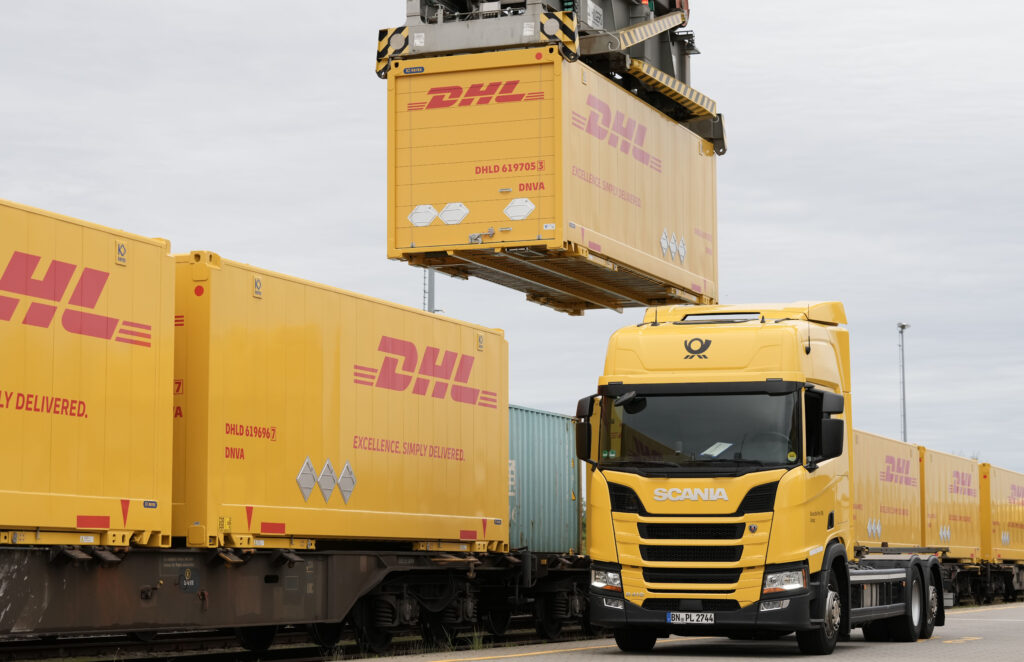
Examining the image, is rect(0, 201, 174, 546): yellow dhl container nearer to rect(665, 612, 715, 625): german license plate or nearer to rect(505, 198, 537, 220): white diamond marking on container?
rect(505, 198, 537, 220): white diamond marking on container

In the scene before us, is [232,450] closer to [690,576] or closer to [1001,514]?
[690,576]

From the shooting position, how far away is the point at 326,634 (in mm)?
15156

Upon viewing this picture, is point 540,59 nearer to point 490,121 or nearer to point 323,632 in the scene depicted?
point 490,121

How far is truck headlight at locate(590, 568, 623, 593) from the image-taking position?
1385cm

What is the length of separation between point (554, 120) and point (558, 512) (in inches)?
257

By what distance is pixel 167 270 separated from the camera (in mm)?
12242

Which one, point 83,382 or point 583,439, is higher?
point 83,382

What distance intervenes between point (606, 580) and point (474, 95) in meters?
5.63

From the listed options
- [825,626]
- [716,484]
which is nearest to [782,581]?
[825,626]

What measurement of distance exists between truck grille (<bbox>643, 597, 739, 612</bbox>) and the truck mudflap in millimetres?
19

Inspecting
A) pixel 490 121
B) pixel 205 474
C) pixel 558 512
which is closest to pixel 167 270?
pixel 205 474

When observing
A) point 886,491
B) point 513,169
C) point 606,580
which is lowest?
point 606,580

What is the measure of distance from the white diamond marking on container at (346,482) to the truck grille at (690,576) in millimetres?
3207

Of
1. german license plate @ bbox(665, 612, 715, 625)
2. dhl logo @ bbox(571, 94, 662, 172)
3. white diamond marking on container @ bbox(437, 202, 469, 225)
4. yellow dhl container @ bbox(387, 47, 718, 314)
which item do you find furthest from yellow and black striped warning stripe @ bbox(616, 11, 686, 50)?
german license plate @ bbox(665, 612, 715, 625)
